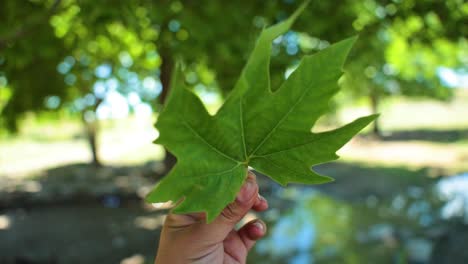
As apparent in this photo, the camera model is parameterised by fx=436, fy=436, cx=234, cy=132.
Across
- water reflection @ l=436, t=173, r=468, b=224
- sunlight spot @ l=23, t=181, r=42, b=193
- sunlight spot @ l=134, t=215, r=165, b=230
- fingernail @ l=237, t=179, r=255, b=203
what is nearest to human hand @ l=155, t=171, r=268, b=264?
fingernail @ l=237, t=179, r=255, b=203

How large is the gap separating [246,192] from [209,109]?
6.40 metres

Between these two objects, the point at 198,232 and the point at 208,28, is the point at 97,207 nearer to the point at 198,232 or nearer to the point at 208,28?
the point at 208,28

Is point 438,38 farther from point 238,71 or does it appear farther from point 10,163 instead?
point 10,163

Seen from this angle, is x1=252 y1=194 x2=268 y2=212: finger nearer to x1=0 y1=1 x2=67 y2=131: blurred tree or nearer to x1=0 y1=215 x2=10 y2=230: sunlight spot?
x1=0 y1=1 x2=67 y2=131: blurred tree

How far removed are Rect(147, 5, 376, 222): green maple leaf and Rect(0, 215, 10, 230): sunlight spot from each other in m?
8.39

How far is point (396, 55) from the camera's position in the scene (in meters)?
10.3

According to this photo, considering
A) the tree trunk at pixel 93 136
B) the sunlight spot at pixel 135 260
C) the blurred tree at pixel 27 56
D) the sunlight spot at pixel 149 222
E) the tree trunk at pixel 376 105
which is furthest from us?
the tree trunk at pixel 376 105

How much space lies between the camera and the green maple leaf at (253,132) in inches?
37.7

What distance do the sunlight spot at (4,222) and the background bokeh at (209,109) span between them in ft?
0.10

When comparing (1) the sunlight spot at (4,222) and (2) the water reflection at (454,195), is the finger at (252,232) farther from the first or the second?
(1) the sunlight spot at (4,222)

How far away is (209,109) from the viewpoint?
764 cm

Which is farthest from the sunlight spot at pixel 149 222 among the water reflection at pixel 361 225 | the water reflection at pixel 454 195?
the water reflection at pixel 454 195

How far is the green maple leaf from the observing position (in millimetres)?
957

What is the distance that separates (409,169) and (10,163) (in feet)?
52.7
